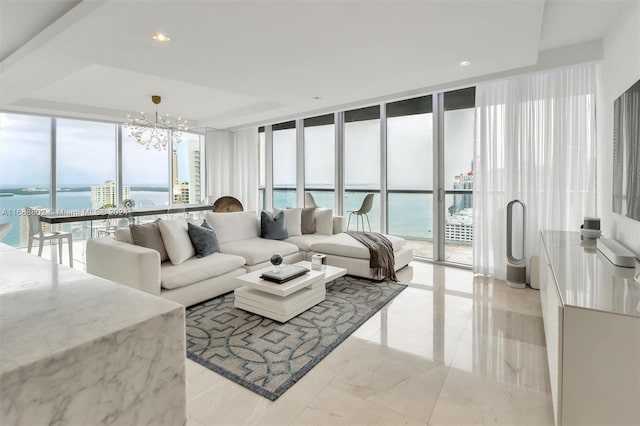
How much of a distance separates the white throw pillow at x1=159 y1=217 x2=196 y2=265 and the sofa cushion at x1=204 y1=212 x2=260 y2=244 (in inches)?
29.6

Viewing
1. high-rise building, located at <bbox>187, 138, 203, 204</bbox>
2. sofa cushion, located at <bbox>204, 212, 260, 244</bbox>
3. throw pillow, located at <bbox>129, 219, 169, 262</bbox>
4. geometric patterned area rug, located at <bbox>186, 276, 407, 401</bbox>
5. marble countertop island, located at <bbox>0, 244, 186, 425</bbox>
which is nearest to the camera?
marble countertop island, located at <bbox>0, 244, 186, 425</bbox>

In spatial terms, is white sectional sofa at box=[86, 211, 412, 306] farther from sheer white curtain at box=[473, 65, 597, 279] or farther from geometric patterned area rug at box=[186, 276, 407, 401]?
sheer white curtain at box=[473, 65, 597, 279]

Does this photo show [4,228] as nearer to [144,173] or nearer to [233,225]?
[233,225]

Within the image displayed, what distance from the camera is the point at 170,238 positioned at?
3.42 meters

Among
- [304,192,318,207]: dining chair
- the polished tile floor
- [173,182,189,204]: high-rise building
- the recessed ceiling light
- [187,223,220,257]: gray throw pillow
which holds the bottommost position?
the polished tile floor

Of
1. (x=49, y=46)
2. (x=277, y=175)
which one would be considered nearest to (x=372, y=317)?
A: (x=49, y=46)

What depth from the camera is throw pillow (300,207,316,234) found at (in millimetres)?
5363

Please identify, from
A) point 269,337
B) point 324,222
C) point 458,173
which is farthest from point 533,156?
point 269,337

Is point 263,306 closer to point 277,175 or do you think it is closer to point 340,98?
point 340,98

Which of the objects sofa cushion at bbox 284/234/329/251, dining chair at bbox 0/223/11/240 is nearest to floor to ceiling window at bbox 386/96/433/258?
sofa cushion at bbox 284/234/329/251

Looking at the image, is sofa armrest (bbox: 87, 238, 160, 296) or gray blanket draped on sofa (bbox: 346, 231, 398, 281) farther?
gray blanket draped on sofa (bbox: 346, 231, 398, 281)

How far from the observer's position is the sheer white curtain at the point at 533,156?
12.0 feet

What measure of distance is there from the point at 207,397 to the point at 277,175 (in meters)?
5.72

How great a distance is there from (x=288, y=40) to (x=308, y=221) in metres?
2.94
